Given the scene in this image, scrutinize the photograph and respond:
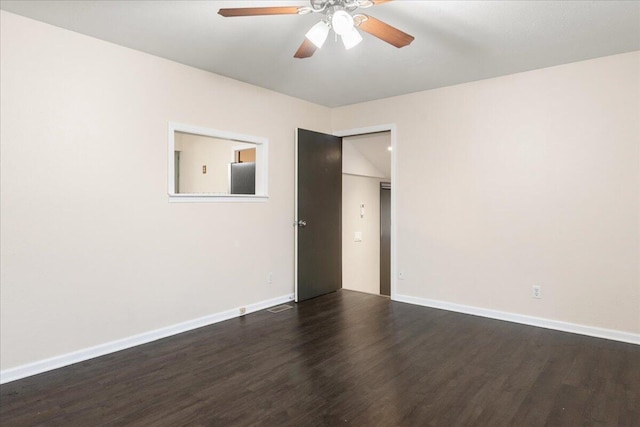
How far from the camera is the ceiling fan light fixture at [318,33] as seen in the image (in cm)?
222

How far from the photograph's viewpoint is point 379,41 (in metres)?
2.95

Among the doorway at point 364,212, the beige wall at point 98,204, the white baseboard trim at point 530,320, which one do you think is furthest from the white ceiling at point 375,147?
the white baseboard trim at point 530,320

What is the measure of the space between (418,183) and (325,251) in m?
1.48

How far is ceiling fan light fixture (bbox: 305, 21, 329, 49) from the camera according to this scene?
2.22m

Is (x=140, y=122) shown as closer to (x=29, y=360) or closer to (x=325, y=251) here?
(x=29, y=360)

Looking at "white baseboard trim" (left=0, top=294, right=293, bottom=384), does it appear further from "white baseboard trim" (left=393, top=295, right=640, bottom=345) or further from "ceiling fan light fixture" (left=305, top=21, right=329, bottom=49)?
"ceiling fan light fixture" (left=305, top=21, right=329, bottom=49)

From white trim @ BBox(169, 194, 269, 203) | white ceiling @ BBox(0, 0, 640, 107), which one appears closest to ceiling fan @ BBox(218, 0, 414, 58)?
white ceiling @ BBox(0, 0, 640, 107)

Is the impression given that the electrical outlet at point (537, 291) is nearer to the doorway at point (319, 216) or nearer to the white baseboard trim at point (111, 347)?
the doorway at point (319, 216)

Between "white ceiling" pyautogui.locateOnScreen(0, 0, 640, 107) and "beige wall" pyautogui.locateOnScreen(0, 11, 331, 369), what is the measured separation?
259mm

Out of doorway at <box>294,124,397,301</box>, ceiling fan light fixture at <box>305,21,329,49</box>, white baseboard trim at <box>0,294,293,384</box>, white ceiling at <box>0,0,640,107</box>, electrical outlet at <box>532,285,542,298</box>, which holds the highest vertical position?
white ceiling at <box>0,0,640,107</box>

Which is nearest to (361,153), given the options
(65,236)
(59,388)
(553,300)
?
(553,300)

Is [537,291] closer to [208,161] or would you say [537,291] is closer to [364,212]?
[364,212]

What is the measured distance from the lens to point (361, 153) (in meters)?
5.88

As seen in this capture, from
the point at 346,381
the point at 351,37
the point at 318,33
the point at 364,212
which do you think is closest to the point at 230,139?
the point at 318,33
